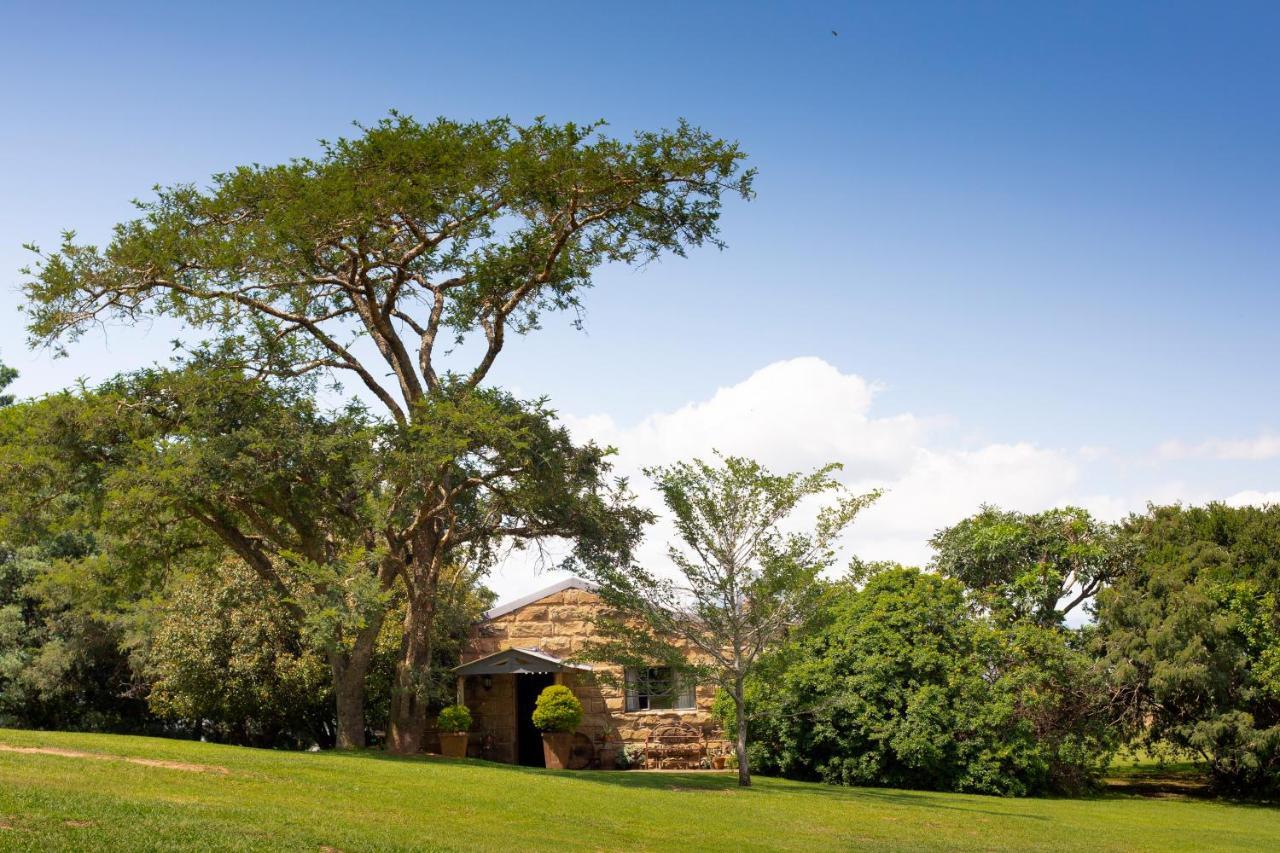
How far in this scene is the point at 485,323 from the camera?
22969mm

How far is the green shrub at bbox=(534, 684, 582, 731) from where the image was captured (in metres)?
24.7

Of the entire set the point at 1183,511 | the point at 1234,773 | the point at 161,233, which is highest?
the point at 161,233

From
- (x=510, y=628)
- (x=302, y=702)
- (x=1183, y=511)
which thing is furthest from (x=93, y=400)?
(x=1183, y=511)

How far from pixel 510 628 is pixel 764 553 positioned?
10255 mm

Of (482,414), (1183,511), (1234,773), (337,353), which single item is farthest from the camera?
(1183,511)

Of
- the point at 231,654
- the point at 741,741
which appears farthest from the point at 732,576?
the point at 231,654

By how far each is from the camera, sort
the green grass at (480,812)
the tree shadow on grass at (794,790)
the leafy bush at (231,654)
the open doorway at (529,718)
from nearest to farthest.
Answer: the green grass at (480,812)
the tree shadow on grass at (794,790)
the leafy bush at (231,654)
the open doorway at (529,718)

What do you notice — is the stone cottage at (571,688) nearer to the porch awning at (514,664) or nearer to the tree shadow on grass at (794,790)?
the porch awning at (514,664)

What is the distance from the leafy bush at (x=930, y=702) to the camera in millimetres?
22188

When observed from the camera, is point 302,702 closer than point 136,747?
No

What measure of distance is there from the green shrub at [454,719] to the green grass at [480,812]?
4565 millimetres

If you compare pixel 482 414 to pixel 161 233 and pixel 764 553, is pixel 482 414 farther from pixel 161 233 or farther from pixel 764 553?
pixel 161 233

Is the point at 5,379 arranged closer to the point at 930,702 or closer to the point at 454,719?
the point at 454,719

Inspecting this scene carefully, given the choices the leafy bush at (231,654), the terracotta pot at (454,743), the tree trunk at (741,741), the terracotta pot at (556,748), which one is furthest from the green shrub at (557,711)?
the tree trunk at (741,741)
